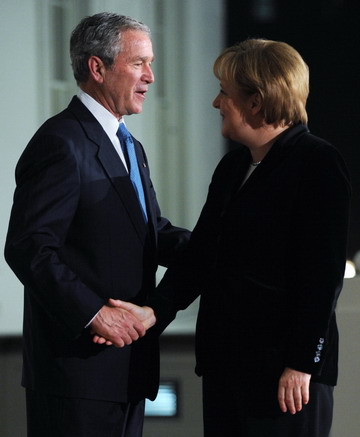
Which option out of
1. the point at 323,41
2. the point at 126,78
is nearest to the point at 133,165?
the point at 126,78

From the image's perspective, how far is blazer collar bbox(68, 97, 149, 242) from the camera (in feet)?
6.84

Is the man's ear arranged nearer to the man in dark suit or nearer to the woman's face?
the man in dark suit

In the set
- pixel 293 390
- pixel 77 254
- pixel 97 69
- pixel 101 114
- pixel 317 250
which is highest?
pixel 97 69

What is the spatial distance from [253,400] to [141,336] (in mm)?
361

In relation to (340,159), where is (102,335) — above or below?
below

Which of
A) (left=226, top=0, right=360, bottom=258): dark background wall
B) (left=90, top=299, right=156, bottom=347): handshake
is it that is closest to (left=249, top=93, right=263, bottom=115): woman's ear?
(left=90, top=299, right=156, bottom=347): handshake

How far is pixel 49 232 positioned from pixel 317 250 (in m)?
0.60

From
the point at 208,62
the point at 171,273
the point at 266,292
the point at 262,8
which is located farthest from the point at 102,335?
the point at 262,8

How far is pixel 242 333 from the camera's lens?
190cm

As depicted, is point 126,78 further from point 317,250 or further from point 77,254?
point 317,250

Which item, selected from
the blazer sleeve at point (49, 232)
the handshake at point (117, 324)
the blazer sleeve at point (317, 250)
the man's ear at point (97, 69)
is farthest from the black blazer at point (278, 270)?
the man's ear at point (97, 69)

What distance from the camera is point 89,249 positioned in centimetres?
205

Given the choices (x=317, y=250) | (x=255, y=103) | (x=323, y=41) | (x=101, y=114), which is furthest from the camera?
(x=323, y=41)

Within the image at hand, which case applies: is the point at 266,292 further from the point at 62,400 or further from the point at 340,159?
the point at 62,400
